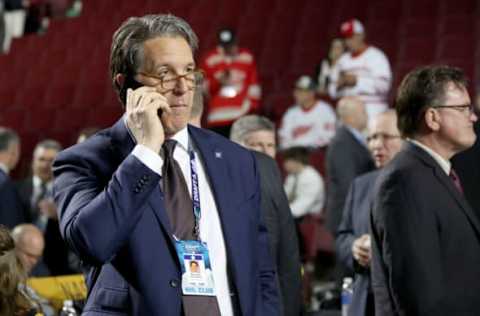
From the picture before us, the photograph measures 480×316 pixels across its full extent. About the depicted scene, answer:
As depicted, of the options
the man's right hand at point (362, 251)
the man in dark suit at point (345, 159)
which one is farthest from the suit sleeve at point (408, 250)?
the man in dark suit at point (345, 159)

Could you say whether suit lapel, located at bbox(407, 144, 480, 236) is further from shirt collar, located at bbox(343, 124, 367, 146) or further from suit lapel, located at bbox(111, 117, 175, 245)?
shirt collar, located at bbox(343, 124, 367, 146)

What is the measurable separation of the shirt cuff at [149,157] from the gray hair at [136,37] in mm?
201

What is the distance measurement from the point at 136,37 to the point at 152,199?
36 cm

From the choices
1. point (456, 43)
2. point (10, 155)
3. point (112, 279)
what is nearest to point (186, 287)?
point (112, 279)

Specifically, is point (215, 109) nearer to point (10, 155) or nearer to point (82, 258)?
point (10, 155)

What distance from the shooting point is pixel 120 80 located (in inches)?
98.4

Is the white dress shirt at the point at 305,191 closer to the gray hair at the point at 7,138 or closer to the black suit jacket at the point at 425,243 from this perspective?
the gray hair at the point at 7,138

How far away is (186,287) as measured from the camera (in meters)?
2.41

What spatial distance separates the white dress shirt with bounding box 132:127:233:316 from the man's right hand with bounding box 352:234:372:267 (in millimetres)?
1575

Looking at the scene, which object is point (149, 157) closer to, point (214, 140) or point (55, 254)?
point (214, 140)

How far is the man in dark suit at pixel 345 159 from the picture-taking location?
6398mm

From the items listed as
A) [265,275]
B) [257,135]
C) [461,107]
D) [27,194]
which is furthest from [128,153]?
[27,194]

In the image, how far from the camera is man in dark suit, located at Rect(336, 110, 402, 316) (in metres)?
4.02

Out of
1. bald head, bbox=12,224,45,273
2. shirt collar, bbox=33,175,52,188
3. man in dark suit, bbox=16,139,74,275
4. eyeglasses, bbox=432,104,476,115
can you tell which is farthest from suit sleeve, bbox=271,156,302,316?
shirt collar, bbox=33,175,52,188
